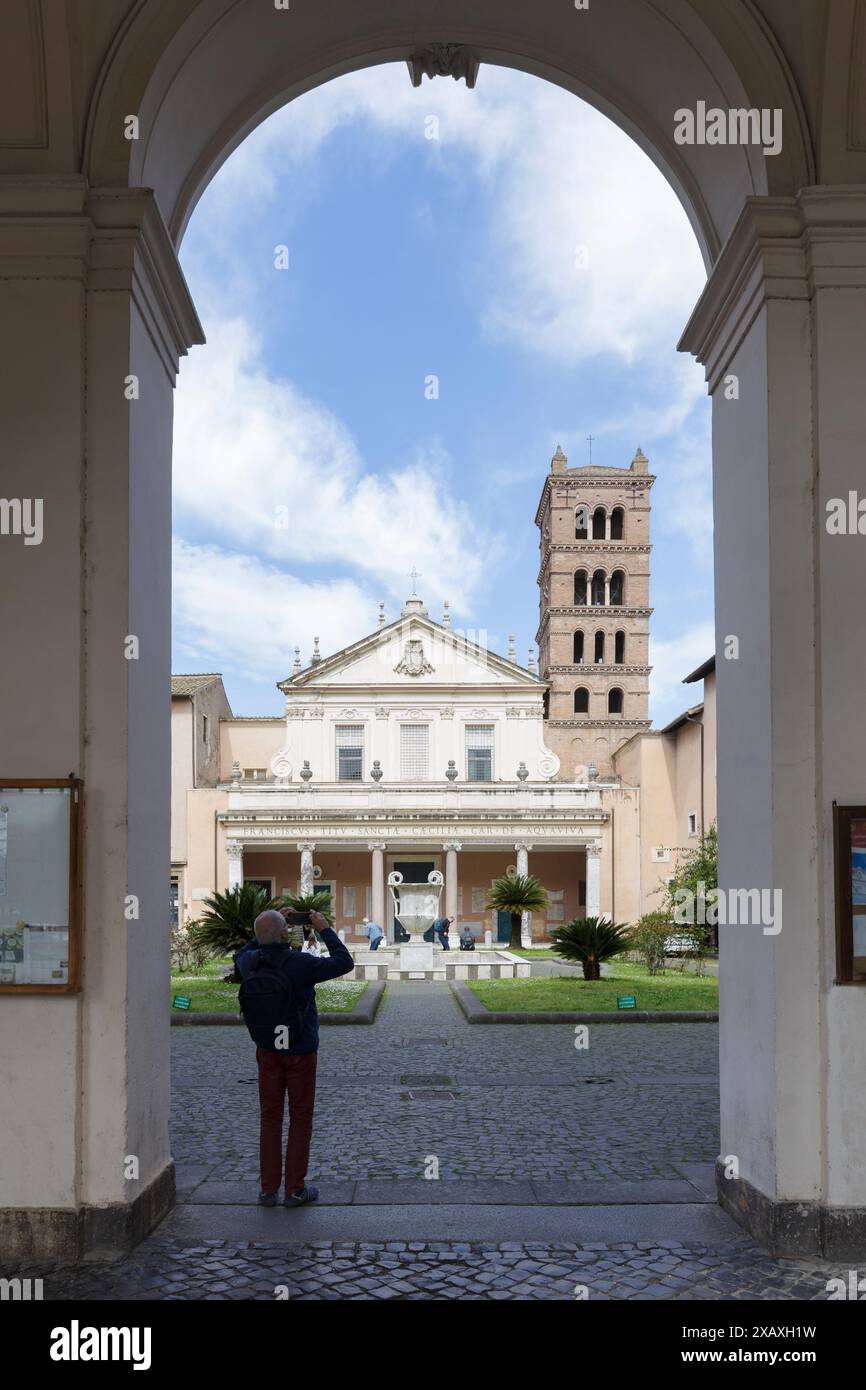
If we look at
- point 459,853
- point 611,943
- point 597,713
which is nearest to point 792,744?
point 611,943

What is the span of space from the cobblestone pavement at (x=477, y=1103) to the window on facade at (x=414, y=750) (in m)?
29.3

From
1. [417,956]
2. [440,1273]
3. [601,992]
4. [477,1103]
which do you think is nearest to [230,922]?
[601,992]

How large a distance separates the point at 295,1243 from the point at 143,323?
4563 mm

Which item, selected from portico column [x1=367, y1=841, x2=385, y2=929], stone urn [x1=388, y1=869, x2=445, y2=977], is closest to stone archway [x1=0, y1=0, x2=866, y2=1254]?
stone urn [x1=388, y1=869, x2=445, y2=977]

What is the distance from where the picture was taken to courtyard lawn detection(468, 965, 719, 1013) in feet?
54.7

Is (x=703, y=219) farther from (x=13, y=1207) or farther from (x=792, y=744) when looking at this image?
(x=13, y=1207)

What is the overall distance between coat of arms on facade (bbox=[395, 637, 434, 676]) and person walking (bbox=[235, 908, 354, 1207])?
38031 mm

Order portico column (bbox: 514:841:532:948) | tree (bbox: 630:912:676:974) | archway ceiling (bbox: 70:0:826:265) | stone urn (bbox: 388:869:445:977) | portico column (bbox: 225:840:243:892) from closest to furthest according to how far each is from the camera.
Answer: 1. archway ceiling (bbox: 70:0:826:265)
2. tree (bbox: 630:912:676:974)
3. stone urn (bbox: 388:869:445:977)
4. portico column (bbox: 514:841:532:948)
5. portico column (bbox: 225:840:243:892)

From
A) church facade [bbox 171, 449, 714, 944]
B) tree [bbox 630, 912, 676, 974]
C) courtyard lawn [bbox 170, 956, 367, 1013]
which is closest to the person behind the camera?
courtyard lawn [bbox 170, 956, 367, 1013]

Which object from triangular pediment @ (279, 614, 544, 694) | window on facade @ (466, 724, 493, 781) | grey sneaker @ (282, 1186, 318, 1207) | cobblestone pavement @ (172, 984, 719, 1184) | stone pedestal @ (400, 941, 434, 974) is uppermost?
triangular pediment @ (279, 614, 544, 694)

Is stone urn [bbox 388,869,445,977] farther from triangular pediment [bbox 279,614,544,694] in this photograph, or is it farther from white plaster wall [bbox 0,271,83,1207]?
white plaster wall [bbox 0,271,83,1207]

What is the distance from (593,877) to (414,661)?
10327 mm

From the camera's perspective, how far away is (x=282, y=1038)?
6.56 m

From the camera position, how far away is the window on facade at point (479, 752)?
146ft
